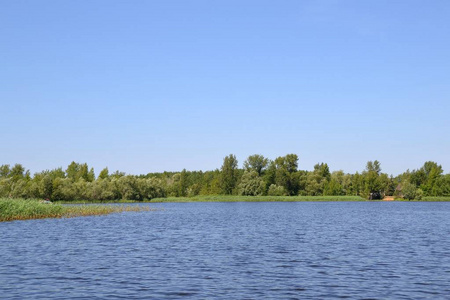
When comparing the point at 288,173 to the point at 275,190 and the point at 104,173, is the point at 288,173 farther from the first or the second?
the point at 104,173

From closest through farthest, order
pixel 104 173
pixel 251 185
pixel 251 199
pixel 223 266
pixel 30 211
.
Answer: pixel 223 266 < pixel 30 211 < pixel 251 199 < pixel 251 185 < pixel 104 173

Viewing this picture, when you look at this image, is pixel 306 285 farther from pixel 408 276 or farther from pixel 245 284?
pixel 408 276

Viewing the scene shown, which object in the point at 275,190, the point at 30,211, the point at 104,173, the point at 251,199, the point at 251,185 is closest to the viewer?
the point at 30,211

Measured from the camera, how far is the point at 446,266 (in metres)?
27.6

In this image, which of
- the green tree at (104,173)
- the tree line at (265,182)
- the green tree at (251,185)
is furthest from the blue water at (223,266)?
the green tree at (104,173)

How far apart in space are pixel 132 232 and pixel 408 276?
32.1m

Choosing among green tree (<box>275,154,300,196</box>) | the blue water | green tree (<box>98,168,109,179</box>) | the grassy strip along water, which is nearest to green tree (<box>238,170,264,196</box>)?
green tree (<box>275,154,300,196</box>)

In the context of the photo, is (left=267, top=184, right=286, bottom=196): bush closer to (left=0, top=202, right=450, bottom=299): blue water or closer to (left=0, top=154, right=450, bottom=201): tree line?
(left=0, top=154, right=450, bottom=201): tree line

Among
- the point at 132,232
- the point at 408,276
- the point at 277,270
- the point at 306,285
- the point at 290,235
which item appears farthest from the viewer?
the point at 132,232

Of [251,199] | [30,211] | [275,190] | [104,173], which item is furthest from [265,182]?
[30,211]

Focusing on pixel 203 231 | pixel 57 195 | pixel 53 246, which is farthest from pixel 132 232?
pixel 57 195

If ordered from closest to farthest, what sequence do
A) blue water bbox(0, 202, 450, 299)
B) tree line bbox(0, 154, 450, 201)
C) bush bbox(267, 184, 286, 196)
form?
1. blue water bbox(0, 202, 450, 299)
2. tree line bbox(0, 154, 450, 201)
3. bush bbox(267, 184, 286, 196)

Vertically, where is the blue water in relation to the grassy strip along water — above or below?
below

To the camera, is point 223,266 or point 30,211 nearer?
point 223,266
